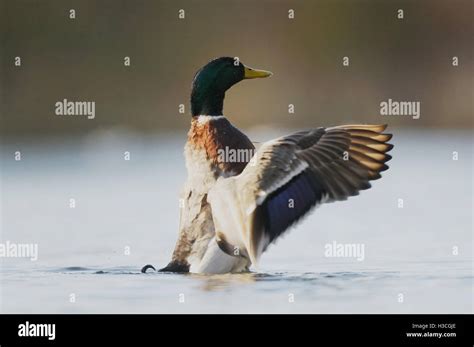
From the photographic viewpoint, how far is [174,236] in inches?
390

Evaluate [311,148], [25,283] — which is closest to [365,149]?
[311,148]

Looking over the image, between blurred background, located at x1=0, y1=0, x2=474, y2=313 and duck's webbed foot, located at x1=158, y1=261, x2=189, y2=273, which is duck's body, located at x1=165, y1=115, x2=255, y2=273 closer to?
duck's webbed foot, located at x1=158, y1=261, x2=189, y2=273

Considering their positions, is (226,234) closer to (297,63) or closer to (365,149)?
(365,149)

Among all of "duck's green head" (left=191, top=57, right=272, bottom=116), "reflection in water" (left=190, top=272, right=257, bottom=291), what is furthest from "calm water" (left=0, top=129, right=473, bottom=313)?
"duck's green head" (left=191, top=57, right=272, bottom=116)

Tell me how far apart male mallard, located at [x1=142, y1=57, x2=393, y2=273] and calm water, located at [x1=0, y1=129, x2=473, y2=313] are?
0.19 meters

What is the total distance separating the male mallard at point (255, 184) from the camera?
8.02 meters

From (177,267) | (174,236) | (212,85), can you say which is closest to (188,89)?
(174,236)

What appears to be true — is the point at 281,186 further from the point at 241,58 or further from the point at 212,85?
the point at 241,58

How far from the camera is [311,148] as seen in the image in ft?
26.8

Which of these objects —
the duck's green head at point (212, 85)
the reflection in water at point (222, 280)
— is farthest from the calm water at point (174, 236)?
the duck's green head at point (212, 85)

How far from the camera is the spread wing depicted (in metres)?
7.99

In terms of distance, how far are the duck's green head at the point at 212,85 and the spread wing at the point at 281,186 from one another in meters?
0.69

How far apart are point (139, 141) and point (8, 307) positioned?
5324 mm

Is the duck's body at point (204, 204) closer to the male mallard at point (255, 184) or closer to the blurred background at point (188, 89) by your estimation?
the male mallard at point (255, 184)
